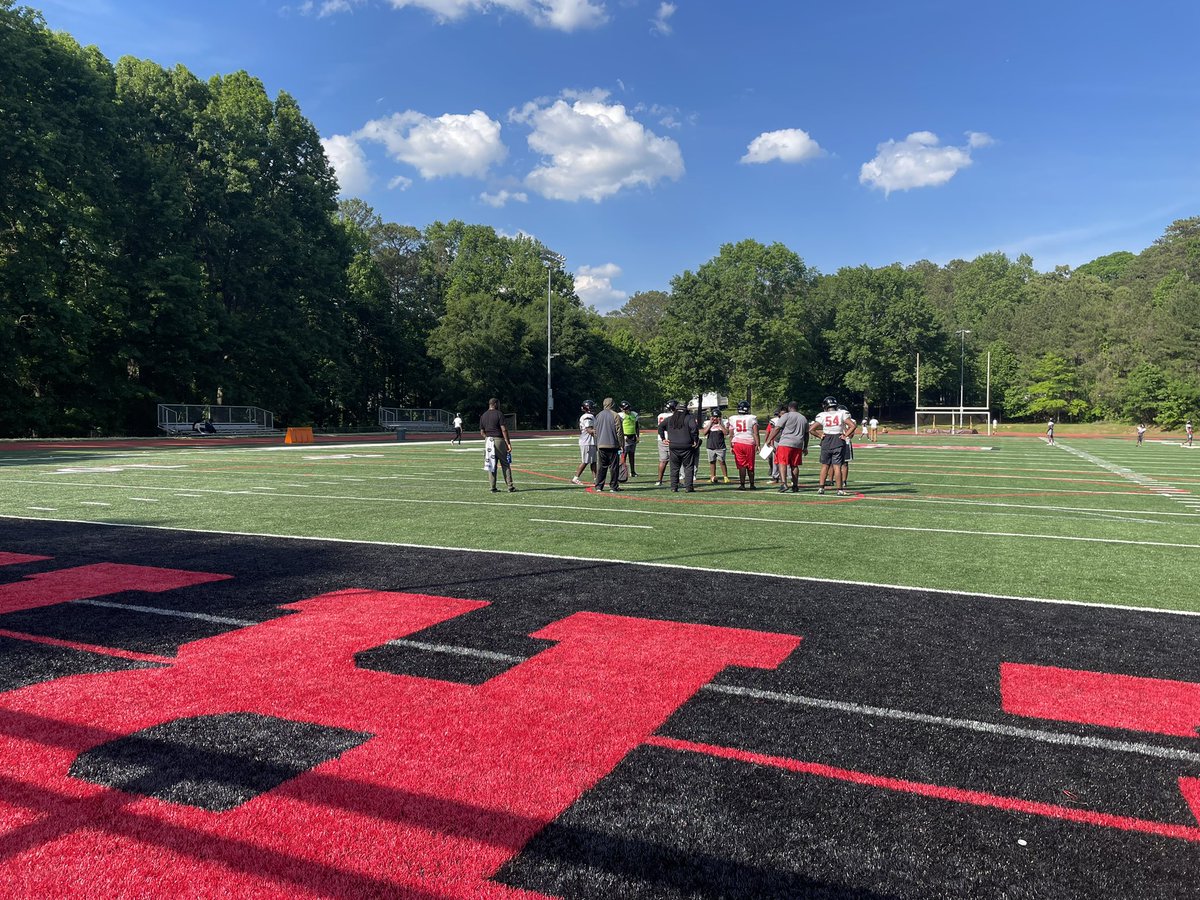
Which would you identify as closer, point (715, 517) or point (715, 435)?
point (715, 517)

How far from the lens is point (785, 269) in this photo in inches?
3182

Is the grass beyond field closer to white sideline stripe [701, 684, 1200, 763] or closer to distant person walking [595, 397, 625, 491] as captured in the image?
distant person walking [595, 397, 625, 491]

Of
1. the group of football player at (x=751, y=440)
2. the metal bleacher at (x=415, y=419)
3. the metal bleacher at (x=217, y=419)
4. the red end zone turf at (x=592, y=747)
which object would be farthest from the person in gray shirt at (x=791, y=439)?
the metal bleacher at (x=415, y=419)

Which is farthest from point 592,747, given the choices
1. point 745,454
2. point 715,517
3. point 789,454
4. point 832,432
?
point 745,454

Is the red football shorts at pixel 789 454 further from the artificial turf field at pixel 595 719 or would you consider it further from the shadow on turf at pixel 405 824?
the shadow on turf at pixel 405 824

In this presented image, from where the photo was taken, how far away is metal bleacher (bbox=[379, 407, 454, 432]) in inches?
1980

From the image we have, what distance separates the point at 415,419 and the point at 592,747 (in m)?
50.4

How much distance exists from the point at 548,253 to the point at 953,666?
217ft

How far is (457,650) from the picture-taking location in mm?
5051

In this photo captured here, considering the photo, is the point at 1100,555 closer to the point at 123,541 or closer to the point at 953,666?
the point at 953,666

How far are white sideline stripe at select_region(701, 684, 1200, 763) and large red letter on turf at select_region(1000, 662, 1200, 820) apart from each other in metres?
0.22

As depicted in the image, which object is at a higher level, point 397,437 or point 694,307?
point 694,307

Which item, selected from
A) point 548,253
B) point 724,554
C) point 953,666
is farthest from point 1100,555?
point 548,253

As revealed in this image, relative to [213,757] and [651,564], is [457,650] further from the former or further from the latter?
[651,564]
